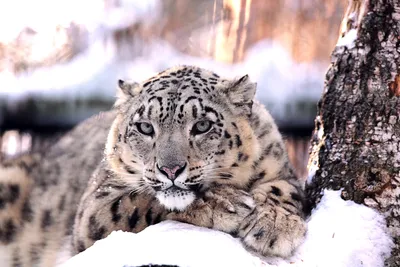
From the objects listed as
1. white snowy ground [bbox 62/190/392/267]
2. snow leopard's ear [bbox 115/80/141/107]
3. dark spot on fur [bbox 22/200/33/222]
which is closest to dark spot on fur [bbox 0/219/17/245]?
dark spot on fur [bbox 22/200/33/222]

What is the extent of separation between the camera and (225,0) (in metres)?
5.27

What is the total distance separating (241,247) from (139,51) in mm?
3121

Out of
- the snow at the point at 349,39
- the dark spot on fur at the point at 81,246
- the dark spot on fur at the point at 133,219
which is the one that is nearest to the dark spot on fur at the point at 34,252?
the dark spot on fur at the point at 81,246

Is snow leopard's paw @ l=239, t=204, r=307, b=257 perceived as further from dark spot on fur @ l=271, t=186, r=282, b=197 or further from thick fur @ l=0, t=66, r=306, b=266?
dark spot on fur @ l=271, t=186, r=282, b=197

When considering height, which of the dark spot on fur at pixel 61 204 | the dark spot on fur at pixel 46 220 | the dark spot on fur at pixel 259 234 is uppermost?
the dark spot on fur at pixel 259 234

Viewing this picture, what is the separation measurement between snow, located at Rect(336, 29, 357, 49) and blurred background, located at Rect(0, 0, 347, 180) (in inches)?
79.4

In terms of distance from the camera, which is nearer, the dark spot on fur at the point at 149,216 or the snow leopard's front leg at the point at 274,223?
the snow leopard's front leg at the point at 274,223

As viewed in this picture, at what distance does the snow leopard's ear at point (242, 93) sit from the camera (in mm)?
3244

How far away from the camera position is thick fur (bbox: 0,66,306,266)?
9.34 ft

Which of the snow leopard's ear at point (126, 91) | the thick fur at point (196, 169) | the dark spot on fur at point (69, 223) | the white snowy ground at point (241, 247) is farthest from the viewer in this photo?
the dark spot on fur at point (69, 223)

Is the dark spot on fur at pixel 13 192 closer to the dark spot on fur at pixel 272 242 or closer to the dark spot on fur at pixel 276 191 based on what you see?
the dark spot on fur at pixel 276 191

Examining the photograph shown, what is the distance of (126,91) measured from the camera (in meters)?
3.41

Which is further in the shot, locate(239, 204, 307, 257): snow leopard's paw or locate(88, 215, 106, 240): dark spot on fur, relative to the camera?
locate(88, 215, 106, 240): dark spot on fur

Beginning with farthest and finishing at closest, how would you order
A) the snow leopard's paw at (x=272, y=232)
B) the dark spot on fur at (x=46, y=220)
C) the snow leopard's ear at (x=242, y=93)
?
the dark spot on fur at (x=46, y=220), the snow leopard's ear at (x=242, y=93), the snow leopard's paw at (x=272, y=232)
